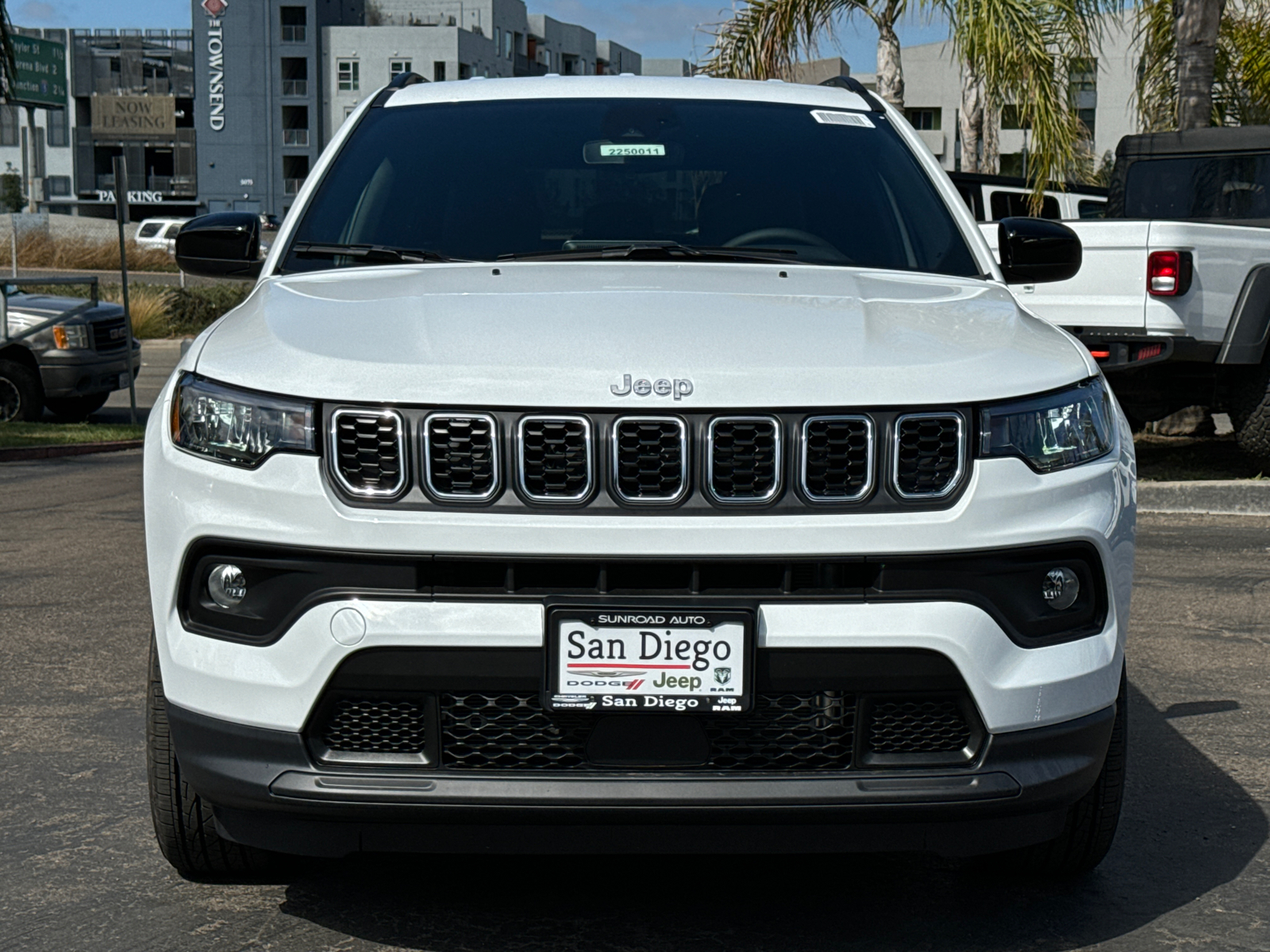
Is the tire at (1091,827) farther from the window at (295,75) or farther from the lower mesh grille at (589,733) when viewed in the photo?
the window at (295,75)

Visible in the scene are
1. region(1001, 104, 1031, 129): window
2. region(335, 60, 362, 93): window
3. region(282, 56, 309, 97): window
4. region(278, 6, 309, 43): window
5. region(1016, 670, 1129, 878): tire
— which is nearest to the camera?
region(1016, 670, 1129, 878): tire

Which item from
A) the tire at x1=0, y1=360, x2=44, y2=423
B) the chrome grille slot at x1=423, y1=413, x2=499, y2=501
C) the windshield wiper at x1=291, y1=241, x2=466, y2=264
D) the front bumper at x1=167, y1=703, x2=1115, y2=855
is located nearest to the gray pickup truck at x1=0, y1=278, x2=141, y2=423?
the tire at x1=0, y1=360, x2=44, y2=423

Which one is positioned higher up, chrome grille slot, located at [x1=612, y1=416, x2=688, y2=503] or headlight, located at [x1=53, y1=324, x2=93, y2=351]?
→ chrome grille slot, located at [x1=612, y1=416, x2=688, y2=503]

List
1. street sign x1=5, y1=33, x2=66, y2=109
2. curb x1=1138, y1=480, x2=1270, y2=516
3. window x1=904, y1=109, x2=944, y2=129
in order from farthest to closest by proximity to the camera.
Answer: street sign x1=5, y1=33, x2=66, y2=109, window x1=904, y1=109, x2=944, y2=129, curb x1=1138, y1=480, x2=1270, y2=516

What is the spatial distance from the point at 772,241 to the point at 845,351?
4.14 ft

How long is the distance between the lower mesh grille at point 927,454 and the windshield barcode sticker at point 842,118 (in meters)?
1.94

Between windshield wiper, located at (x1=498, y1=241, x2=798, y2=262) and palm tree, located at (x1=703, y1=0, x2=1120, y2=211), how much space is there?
36.3 ft

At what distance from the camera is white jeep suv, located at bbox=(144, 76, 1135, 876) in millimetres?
2754

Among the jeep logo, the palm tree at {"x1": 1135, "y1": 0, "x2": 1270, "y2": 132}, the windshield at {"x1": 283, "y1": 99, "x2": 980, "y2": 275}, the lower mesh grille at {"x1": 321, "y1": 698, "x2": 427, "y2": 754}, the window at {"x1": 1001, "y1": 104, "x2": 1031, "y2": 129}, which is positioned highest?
the palm tree at {"x1": 1135, "y1": 0, "x2": 1270, "y2": 132}

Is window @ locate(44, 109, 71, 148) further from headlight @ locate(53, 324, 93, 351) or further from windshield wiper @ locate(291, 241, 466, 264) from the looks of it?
windshield wiper @ locate(291, 241, 466, 264)

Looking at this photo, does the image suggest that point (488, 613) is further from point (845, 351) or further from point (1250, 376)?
point (1250, 376)

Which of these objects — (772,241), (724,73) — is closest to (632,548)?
(772,241)

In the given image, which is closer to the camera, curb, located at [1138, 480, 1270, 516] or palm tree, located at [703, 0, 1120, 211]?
curb, located at [1138, 480, 1270, 516]

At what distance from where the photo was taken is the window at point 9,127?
91.2m
